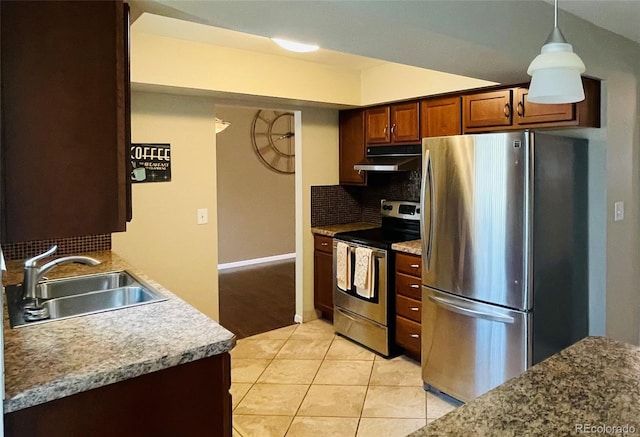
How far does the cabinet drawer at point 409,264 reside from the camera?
3.37 metres

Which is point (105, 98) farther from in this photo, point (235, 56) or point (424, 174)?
point (235, 56)

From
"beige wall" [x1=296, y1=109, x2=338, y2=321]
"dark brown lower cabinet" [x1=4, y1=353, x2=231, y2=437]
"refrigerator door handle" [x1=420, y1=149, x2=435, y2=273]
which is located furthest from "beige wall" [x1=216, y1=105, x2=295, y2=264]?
"dark brown lower cabinet" [x1=4, y1=353, x2=231, y2=437]

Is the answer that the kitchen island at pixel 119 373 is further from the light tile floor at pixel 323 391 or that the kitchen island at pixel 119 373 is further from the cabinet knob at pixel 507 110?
Answer: the cabinet knob at pixel 507 110

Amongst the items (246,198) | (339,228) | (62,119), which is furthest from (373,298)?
(246,198)

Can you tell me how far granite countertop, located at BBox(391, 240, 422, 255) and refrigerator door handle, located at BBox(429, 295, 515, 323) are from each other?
42cm

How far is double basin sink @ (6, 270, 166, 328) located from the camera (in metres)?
2.00

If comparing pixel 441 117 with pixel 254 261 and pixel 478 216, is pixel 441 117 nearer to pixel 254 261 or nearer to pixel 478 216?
pixel 478 216

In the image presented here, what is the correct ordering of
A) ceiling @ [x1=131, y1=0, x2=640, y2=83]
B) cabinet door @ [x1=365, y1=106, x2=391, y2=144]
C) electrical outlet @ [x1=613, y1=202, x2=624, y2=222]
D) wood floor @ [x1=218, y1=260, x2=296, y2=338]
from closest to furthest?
ceiling @ [x1=131, y1=0, x2=640, y2=83] → electrical outlet @ [x1=613, y1=202, x2=624, y2=222] → cabinet door @ [x1=365, y1=106, x2=391, y2=144] → wood floor @ [x1=218, y1=260, x2=296, y2=338]

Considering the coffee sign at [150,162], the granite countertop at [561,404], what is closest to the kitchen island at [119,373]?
the granite countertop at [561,404]

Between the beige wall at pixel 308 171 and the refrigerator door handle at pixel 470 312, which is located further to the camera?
the beige wall at pixel 308 171

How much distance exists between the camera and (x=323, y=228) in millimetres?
4414

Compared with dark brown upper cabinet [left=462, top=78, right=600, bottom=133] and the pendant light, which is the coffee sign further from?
the pendant light

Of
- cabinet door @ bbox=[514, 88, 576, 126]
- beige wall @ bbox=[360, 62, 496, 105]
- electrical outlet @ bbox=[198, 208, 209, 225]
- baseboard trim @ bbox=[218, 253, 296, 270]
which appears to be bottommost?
baseboard trim @ bbox=[218, 253, 296, 270]

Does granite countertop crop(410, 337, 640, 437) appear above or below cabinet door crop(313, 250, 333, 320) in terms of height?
above
